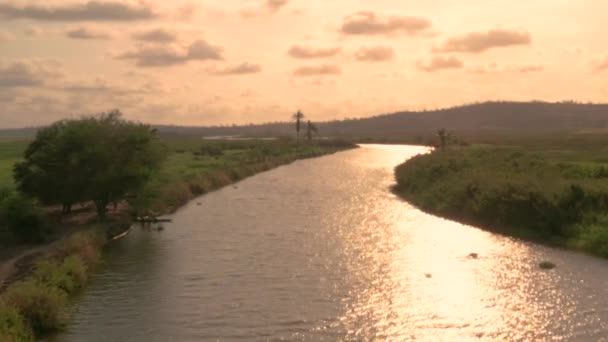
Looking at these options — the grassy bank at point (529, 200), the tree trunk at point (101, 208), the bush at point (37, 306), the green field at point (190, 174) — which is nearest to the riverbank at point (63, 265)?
the bush at point (37, 306)

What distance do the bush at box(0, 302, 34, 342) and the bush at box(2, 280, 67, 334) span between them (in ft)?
1.86

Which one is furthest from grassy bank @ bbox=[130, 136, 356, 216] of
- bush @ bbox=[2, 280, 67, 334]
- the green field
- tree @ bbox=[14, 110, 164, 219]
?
bush @ bbox=[2, 280, 67, 334]

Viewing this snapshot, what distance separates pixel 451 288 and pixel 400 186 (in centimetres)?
5079

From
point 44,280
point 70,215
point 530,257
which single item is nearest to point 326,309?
point 44,280

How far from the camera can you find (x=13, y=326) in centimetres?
2658

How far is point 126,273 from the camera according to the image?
136 ft

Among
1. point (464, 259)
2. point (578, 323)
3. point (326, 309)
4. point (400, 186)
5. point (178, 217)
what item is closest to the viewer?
point (578, 323)

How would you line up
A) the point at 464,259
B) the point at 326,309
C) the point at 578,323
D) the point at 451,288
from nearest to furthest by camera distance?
1. the point at 578,323
2. the point at 326,309
3. the point at 451,288
4. the point at 464,259

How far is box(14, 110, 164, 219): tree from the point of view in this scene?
55469 millimetres

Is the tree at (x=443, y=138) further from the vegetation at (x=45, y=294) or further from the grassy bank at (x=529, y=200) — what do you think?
the vegetation at (x=45, y=294)

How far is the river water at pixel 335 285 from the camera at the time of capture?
30.5 m

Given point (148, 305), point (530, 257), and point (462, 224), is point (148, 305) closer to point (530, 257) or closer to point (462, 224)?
point (530, 257)

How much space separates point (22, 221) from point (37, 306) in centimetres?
2145

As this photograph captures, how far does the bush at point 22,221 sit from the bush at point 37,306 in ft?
63.3
